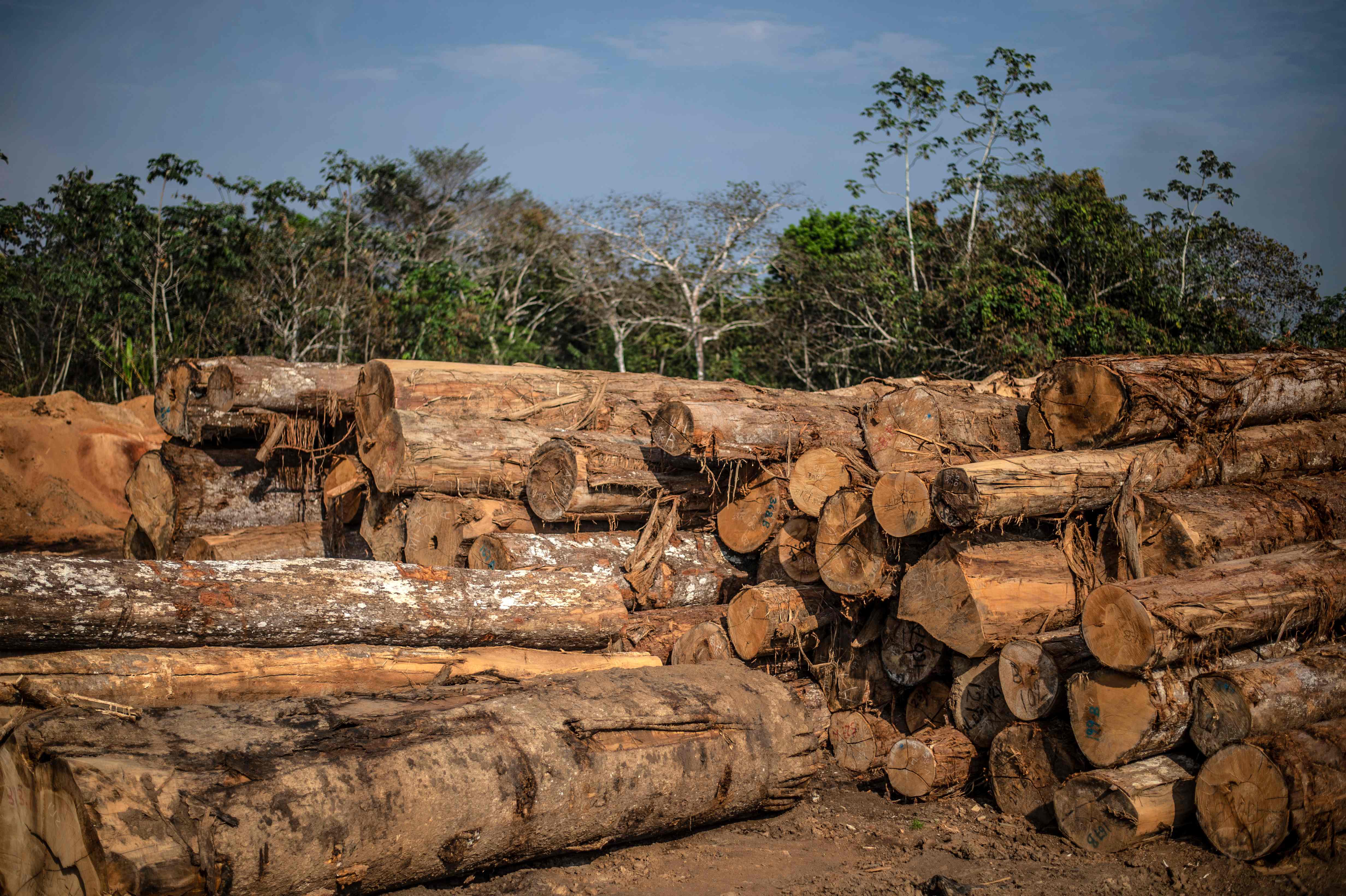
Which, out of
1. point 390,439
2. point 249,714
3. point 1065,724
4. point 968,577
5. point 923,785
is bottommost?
point 923,785

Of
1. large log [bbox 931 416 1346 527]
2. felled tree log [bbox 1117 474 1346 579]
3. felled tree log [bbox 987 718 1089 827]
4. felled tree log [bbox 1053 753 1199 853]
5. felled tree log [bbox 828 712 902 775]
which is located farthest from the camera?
felled tree log [bbox 828 712 902 775]

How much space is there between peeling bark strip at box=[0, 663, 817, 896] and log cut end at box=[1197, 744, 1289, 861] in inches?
72.4

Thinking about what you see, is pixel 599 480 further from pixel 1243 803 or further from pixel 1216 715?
pixel 1243 803

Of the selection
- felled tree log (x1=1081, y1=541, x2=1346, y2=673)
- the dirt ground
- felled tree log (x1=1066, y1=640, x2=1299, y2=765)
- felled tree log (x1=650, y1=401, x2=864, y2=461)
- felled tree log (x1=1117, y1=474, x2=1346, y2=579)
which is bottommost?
the dirt ground

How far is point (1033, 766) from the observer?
4.64m

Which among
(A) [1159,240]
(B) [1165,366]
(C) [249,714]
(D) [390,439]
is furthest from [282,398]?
(A) [1159,240]

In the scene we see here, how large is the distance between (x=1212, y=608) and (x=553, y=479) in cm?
390

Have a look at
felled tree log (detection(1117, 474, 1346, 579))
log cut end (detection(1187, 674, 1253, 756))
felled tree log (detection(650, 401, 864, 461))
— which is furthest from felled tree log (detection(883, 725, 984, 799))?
felled tree log (detection(650, 401, 864, 461))

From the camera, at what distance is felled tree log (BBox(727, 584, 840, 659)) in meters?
5.37

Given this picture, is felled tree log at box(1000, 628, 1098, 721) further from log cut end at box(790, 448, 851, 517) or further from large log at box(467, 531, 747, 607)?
large log at box(467, 531, 747, 607)

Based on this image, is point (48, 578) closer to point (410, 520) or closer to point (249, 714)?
point (249, 714)

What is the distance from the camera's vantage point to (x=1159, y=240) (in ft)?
47.3

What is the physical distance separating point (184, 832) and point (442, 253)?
21126 mm

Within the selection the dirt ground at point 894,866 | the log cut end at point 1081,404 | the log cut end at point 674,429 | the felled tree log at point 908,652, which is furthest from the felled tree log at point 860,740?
the log cut end at point 1081,404
